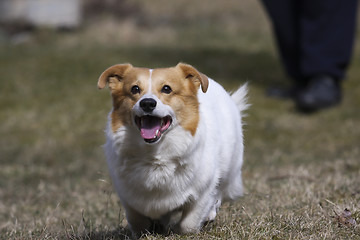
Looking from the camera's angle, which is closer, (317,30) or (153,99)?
(153,99)

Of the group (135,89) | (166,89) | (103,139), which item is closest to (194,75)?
(166,89)

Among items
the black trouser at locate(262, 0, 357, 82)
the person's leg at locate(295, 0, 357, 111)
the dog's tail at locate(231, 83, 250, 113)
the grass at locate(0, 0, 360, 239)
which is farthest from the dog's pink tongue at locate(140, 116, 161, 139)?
the person's leg at locate(295, 0, 357, 111)

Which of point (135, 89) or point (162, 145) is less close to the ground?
point (135, 89)

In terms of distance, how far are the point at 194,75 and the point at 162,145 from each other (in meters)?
0.50

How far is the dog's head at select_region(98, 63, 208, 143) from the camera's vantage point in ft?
10.4

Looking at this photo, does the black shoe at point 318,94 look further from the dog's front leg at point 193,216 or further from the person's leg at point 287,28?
the dog's front leg at point 193,216

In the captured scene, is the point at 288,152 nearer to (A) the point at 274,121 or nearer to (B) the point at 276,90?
(A) the point at 274,121

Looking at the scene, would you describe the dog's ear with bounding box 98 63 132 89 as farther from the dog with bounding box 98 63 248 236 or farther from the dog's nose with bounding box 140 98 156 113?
the dog's nose with bounding box 140 98 156 113

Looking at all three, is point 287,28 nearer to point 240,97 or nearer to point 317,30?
point 317,30

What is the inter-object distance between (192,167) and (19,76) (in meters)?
7.96

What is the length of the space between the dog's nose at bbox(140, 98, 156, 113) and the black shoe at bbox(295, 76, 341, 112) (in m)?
6.07

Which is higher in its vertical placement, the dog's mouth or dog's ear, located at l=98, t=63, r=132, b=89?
dog's ear, located at l=98, t=63, r=132, b=89

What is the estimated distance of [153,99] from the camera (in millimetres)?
3105

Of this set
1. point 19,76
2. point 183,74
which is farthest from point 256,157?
point 19,76
